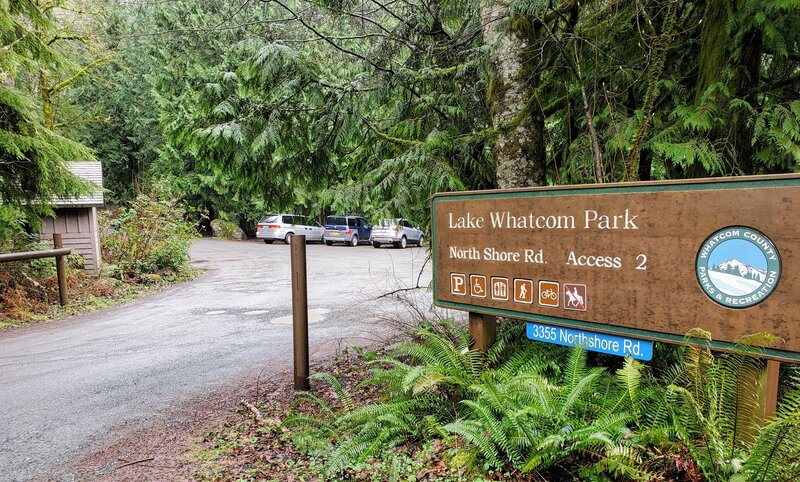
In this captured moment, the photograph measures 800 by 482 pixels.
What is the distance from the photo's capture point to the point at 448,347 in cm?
364

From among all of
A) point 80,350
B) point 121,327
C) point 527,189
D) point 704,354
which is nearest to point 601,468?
point 704,354

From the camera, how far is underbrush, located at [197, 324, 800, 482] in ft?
7.62

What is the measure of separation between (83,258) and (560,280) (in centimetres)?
1271

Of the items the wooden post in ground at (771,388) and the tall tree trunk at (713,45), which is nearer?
the wooden post in ground at (771,388)

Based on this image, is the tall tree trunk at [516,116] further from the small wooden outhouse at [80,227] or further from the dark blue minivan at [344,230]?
the dark blue minivan at [344,230]

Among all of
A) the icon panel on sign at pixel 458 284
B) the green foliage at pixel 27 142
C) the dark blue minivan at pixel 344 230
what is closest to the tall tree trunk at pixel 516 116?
the icon panel on sign at pixel 458 284

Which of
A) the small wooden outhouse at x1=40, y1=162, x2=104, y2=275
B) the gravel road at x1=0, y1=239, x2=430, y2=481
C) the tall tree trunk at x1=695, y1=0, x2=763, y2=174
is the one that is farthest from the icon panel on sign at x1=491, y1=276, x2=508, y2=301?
the small wooden outhouse at x1=40, y1=162, x2=104, y2=275

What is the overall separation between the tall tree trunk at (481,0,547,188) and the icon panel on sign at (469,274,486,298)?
1.34 m

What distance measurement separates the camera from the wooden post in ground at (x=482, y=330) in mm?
3627

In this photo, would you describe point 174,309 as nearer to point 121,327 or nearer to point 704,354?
point 121,327

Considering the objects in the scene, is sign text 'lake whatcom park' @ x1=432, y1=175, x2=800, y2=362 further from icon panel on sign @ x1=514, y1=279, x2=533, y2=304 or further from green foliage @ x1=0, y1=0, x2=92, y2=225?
green foliage @ x1=0, y1=0, x2=92, y2=225

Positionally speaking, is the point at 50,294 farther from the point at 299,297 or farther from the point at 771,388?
the point at 771,388

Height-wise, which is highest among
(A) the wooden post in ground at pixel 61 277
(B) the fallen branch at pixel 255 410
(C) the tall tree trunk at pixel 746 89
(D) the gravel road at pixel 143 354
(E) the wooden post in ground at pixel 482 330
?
(C) the tall tree trunk at pixel 746 89

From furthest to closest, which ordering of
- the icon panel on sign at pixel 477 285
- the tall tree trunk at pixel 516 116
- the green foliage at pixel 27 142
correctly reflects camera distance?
1. the green foliage at pixel 27 142
2. the tall tree trunk at pixel 516 116
3. the icon panel on sign at pixel 477 285
